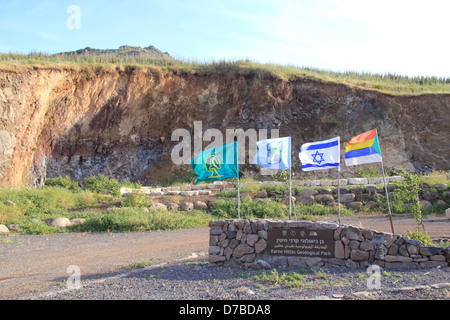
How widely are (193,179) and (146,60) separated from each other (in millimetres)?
10380

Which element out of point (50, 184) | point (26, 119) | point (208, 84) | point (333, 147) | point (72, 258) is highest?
point (208, 84)

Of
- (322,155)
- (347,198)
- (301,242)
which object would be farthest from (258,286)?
(347,198)

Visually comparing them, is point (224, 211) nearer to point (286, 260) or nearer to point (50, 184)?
point (286, 260)

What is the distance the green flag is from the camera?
9453mm

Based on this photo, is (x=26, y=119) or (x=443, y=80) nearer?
(x=26, y=119)

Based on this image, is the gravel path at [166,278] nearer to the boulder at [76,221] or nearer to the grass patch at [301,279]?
the grass patch at [301,279]

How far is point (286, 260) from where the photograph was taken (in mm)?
7340

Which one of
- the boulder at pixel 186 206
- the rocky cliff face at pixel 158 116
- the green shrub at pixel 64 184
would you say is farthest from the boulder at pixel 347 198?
the green shrub at pixel 64 184

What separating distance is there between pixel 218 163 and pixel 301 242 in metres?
3.09

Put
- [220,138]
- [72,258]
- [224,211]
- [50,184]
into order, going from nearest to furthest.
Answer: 1. [72,258]
2. [224,211]
3. [50,184]
4. [220,138]

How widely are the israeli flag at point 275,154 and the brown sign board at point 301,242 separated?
3.21 metres

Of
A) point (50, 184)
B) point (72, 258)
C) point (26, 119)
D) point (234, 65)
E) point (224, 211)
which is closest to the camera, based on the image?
point (72, 258)

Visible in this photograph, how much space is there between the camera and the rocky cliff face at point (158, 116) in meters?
21.3

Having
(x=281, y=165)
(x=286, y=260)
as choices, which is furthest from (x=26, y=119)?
(x=286, y=260)
